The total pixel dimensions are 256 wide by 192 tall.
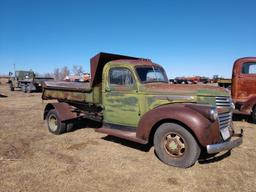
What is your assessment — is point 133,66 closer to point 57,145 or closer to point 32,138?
point 57,145

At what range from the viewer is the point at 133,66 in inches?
228

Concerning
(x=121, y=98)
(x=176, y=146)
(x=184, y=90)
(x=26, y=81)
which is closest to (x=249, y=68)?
(x=184, y=90)

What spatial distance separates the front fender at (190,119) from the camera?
4.33 meters

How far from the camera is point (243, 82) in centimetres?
879

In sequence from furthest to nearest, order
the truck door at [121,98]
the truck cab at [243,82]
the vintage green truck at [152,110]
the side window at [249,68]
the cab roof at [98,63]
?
1. the side window at [249,68]
2. the truck cab at [243,82]
3. the cab roof at [98,63]
4. the truck door at [121,98]
5. the vintage green truck at [152,110]

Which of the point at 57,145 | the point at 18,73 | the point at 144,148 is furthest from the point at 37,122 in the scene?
the point at 18,73

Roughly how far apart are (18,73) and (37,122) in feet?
69.0

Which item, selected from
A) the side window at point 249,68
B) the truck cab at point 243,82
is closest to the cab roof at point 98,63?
the truck cab at point 243,82

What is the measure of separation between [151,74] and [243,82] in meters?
4.43

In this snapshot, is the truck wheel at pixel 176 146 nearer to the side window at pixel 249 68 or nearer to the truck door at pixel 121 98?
the truck door at pixel 121 98

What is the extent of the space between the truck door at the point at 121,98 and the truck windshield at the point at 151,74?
24 cm

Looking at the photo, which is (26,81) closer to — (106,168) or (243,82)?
(243,82)

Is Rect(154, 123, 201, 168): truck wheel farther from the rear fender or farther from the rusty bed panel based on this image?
the rear fender

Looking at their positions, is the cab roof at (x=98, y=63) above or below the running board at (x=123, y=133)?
above
